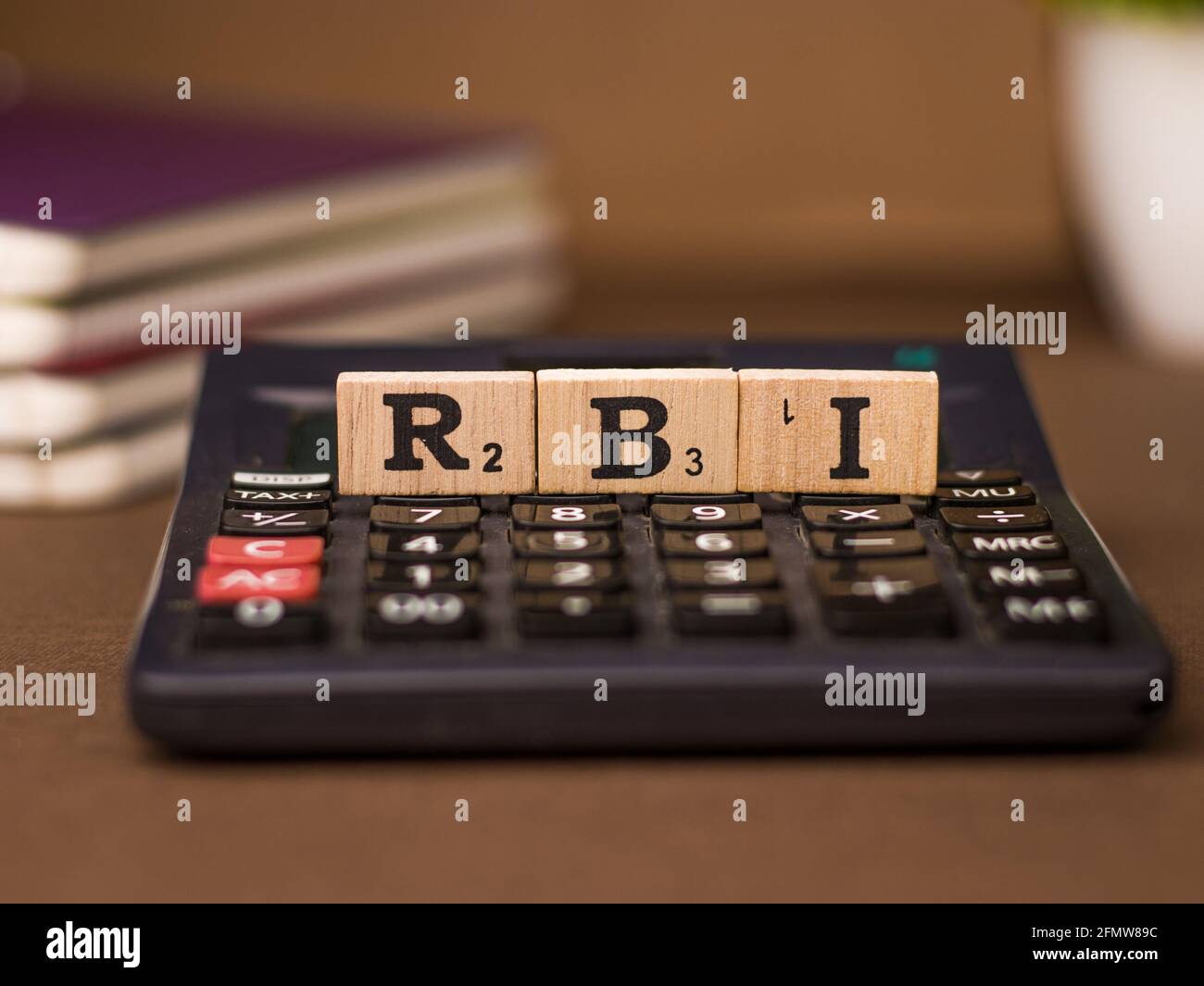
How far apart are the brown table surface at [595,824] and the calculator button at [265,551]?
0.05 metres

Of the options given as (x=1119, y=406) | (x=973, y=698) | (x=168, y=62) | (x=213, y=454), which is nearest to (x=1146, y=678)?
(x=973, y=698)

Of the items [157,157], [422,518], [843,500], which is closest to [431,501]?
[422,518]

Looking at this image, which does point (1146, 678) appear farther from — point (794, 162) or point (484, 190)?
point (794, 162)

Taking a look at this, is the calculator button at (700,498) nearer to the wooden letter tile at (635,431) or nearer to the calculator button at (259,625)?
the wooden letter tile at (635,431)

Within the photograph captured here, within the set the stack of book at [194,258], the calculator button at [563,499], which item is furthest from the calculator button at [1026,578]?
the stack of book at [194,258]

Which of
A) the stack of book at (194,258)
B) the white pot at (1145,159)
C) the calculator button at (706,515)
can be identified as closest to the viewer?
the calculator button at (706,515)

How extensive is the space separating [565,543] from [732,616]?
6cm

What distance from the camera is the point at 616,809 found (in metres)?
0.37

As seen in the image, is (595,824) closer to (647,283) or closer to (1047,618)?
(1047,618)

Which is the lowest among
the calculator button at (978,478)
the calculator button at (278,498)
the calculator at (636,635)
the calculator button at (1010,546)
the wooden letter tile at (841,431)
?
the calculator at (636,635)

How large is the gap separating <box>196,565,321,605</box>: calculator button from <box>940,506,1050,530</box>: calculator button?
174 mm

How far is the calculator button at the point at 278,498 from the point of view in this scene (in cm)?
45

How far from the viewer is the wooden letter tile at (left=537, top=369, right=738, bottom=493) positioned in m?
0.46
